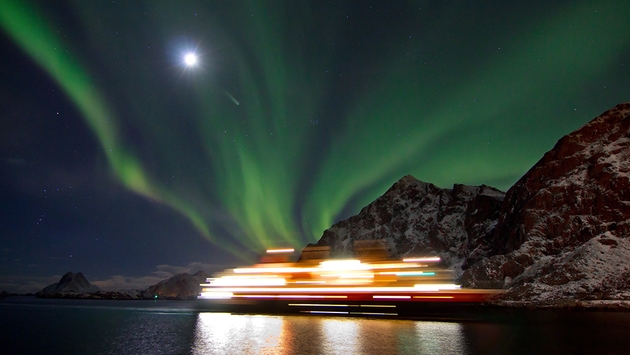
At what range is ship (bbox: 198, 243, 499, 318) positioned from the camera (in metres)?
59.0

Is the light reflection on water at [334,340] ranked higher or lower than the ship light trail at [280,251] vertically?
lower

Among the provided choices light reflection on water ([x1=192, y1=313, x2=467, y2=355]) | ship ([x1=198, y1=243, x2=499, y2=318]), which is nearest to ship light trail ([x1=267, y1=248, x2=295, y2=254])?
ship ([x1=198, y1=243, x2=499, y2=318])

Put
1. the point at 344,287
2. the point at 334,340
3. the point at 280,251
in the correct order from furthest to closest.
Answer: the point at 280,251
the point at 344,287
the point at 334,340

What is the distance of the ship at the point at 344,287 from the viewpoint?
59.0 m

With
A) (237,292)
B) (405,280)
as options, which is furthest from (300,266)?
(405,280)

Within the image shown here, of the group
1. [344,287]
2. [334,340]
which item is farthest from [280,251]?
[334,340]

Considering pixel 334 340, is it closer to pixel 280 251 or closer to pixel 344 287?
pixel 344 287

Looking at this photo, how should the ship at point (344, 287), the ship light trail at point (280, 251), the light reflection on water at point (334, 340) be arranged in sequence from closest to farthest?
1. the light reflection on water at point (334, 340)
2. the ship at point (344, 287)
3. the ship light trail at point (280, 251)

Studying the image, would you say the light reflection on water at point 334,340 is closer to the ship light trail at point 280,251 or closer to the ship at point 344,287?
the ship at point 344,287

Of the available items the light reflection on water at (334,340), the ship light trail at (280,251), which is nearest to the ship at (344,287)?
the ship light trail at (280,251)

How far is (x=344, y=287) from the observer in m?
64.0

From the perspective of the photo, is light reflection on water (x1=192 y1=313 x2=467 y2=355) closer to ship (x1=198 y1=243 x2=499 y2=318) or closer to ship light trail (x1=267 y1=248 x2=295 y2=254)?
ship (x1=198 y1=243 x2=499 y2=318)

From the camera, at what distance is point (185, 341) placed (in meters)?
42.3

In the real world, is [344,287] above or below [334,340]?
above
